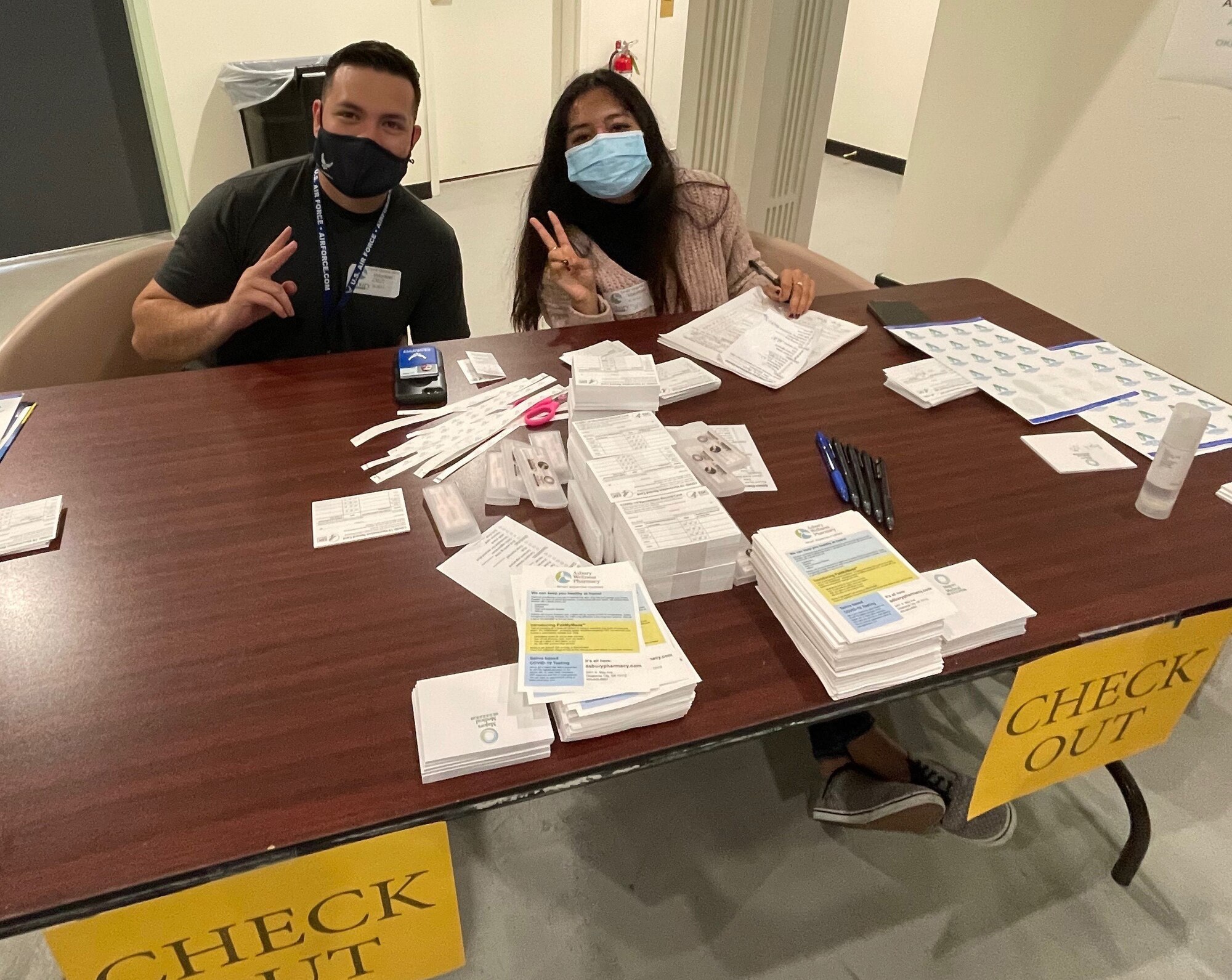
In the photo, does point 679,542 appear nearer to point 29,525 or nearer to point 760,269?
A: point 29,525

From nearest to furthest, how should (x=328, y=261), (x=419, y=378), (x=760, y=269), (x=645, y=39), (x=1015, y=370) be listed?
1. (x=419, y=378)
2. (x=1015, y=370)
3. (x=328, y=261)
4. (x=760, y=269)
5. (x=645, y=39)

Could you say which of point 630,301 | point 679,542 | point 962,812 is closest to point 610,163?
point 630,301

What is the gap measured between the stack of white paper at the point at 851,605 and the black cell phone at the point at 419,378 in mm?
596

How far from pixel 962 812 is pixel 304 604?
3.59 feet

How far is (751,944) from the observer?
1.31 metres

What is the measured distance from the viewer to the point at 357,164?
148 cm

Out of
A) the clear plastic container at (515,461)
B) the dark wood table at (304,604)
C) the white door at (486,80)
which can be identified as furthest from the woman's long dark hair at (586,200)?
the white door at (486,80)

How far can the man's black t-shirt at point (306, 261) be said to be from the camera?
60.0 inches

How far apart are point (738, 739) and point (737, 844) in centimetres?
76

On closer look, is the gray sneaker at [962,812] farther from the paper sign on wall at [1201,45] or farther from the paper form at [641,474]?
the paper sign on wall at [1201,45]

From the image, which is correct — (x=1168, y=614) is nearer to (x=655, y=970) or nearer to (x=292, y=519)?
(x=655, y=970)

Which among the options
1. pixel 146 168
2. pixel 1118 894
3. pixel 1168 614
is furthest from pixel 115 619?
pixel 146 168

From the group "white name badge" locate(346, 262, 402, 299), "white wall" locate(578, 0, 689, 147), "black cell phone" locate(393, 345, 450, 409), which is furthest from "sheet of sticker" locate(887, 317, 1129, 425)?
"white wall" locate(578, 0, 689, 147)

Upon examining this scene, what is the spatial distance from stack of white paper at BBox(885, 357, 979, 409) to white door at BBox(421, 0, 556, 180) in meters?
3.37
